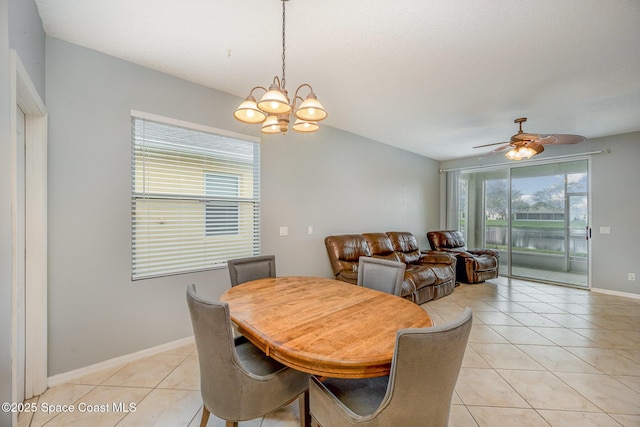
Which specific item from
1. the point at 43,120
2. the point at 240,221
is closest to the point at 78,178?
the point at 43,120

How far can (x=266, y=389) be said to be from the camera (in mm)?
1282

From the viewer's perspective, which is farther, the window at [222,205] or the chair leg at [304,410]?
the window at [222,205]

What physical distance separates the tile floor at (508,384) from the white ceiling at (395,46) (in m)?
2.63

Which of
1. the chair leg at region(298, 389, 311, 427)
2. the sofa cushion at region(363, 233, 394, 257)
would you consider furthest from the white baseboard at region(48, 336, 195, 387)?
the sofa cushion at region(363, 233, 394, 257)

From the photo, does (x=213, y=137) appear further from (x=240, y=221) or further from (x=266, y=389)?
(x=266, y=389)

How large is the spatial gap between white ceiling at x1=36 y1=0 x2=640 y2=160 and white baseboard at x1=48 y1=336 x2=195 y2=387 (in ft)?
8.23

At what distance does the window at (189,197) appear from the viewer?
235 centimetres

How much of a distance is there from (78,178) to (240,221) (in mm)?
1431

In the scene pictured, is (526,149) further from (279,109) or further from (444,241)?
(279,109)

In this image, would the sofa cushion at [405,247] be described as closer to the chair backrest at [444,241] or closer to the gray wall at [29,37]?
the chair backrest at [444,241]

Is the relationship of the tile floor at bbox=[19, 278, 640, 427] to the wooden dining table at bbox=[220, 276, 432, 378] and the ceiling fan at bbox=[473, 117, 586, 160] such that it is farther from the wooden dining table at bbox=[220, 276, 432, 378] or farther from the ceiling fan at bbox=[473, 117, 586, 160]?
the ceiling fan at bbox=[473, 117, 586, 160]

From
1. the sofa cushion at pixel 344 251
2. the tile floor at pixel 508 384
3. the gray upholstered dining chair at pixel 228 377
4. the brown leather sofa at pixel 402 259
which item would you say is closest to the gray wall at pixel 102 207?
the tile floor at pixel 508 384

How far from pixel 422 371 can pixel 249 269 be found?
1.75m

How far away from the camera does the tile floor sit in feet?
5.42
